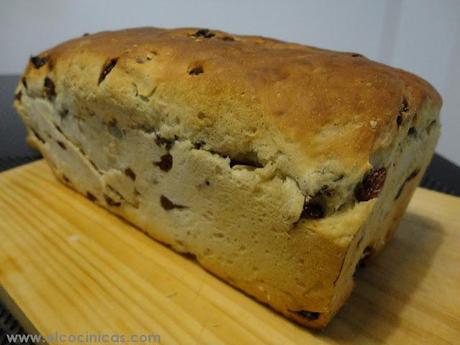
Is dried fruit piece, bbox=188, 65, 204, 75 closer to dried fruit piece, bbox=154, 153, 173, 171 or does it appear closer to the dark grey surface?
dried fruit piece, bbox=154, 153, 173, 171

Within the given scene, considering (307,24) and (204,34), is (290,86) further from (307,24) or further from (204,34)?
(307,24)

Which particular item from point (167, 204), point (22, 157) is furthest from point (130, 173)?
point (22, 157)

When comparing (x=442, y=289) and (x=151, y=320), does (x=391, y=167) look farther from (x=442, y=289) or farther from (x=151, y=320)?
(x=151, y=320)

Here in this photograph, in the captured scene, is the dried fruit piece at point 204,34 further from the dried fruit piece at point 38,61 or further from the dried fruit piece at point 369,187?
the dried fruit piece at point 369,187

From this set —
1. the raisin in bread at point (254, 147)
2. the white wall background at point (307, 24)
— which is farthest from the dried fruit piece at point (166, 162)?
the white wall background at point (307, 24)

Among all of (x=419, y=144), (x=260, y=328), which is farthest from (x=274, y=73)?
Result: (x=260, y=328)

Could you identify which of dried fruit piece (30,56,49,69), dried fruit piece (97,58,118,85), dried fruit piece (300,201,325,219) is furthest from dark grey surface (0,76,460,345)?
dried fruit piece (300,201,325,219)
